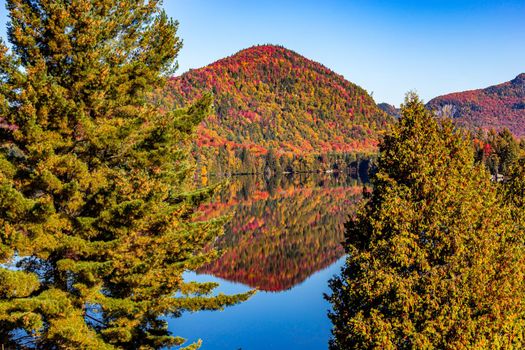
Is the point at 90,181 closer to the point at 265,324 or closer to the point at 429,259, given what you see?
the point at 429,259

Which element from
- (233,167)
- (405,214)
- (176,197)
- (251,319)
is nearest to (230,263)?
(251,319)

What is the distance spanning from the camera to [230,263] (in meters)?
46.9

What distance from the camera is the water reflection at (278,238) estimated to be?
44125 millimetres

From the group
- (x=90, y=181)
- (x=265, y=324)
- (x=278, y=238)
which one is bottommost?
(x=265, y=324)

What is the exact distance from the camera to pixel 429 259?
10711 millimetres

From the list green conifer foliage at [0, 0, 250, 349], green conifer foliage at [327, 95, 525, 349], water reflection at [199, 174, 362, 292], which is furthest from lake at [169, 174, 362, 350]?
green conifer foliage at [327, 95, 525, 349]

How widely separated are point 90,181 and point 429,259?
323 inches

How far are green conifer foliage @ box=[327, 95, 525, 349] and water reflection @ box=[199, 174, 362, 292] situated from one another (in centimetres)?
1408

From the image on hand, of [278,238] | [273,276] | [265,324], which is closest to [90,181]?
[265,324]

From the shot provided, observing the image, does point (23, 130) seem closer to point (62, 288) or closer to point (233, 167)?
point (62, 288)

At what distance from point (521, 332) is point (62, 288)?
10.8 meters

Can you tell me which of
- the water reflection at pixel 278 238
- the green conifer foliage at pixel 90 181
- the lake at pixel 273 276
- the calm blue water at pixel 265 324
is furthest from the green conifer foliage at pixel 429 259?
the calm blue water at pixel 265 324

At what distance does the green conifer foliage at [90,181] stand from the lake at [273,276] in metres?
3.61

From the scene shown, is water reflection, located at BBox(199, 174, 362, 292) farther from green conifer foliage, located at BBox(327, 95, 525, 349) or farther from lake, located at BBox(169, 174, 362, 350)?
green conifer foliage, located at BBox(327, 95, 525, 349)
